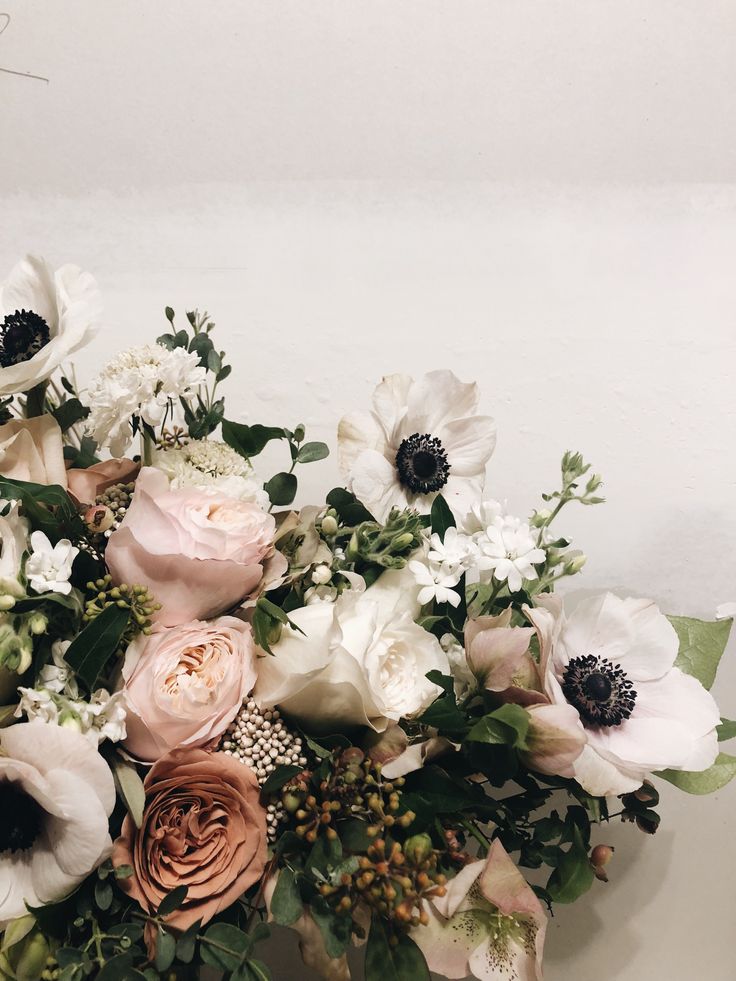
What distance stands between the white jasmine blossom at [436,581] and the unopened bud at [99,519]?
256 millimetres

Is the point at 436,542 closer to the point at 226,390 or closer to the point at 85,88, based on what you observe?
the point at 226,390

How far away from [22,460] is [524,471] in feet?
1.84

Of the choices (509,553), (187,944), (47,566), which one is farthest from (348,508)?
(187,944)

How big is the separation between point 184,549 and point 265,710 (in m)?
0.15

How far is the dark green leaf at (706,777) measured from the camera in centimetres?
71

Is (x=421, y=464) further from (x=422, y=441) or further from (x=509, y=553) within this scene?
(x=509, y=553)

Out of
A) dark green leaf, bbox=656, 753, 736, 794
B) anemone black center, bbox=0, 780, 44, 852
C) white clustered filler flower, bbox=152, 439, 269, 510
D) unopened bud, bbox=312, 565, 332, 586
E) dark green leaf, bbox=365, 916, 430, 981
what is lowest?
dark green leaf, bbox=365, 916, 430, 981

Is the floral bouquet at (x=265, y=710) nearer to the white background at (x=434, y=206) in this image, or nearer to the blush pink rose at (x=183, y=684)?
the blush pink rose at (x=183, y=684)

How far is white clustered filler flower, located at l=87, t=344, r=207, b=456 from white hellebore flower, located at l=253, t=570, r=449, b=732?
220mm

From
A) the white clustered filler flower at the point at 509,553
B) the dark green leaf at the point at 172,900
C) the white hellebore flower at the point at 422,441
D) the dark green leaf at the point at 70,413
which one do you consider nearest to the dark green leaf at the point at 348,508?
the white hellebore flower at the point at 422,441

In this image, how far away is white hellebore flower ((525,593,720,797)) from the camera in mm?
638

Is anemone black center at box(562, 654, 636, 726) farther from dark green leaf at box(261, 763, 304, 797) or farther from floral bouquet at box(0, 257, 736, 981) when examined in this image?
dark green leaf at box(261, 763, 304, 797)

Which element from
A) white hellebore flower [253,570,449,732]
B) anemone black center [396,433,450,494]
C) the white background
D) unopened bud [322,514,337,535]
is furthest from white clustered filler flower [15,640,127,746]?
the white background

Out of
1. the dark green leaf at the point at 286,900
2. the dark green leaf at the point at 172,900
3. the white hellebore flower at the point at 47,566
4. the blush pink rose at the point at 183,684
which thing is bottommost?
the dark green leaf at the point at 286,900
